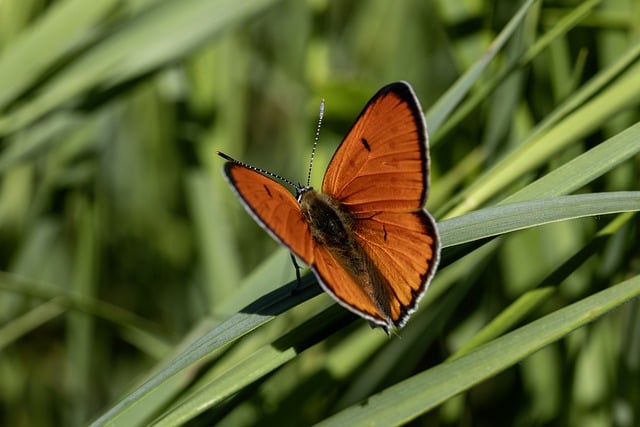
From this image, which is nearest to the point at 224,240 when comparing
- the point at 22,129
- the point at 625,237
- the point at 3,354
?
the point at 22,129

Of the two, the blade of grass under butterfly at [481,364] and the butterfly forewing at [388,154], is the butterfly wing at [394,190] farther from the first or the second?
the blade of grass under butterfly at [481,364]

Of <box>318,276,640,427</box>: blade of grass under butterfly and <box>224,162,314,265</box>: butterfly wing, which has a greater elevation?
<box>224,162,314,265</box>: butterfly wing

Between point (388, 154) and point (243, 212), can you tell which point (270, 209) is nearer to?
point (388, 154)

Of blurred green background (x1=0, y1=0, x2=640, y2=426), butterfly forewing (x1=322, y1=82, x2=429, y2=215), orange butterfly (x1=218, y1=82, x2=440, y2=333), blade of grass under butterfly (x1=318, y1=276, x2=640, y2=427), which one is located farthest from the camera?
blurred green background (x1=0, y1=0, x2=640, y2=426)

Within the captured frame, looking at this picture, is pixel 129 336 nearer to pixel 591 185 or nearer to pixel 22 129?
pixel 22 129

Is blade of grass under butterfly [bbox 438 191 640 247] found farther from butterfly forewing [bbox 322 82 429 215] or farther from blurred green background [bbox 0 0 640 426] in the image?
butterfly forewing [bbox 322 82 429 215]

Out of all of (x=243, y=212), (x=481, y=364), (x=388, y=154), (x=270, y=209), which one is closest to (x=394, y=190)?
(x=388, y=154)

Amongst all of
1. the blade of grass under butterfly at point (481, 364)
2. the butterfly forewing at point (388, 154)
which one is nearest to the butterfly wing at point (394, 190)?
the butterfly forewing at point (388, 154)

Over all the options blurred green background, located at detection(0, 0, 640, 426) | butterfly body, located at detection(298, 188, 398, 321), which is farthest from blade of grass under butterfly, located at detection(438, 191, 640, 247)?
butterfly body, located at detection(298, 188, 398, 321)
